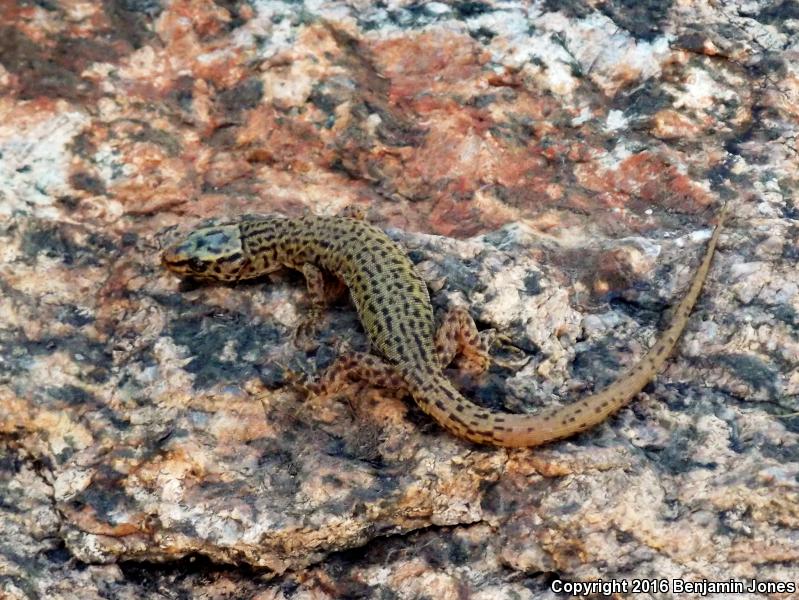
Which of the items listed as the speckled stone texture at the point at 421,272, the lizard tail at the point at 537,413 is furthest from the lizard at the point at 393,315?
the speckled stone texture at the point at 421,272

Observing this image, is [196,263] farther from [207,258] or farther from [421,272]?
[421,272]

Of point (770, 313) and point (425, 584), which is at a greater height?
point (770, 313)

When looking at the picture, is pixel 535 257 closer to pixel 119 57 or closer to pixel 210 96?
pixel 210 96

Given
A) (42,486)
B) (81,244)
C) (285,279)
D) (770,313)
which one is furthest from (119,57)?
(770,313)

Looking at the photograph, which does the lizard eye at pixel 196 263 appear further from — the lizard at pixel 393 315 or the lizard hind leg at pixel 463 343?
the lizard hind leg at pixel 463 343

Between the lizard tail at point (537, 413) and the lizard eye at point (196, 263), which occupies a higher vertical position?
the lizard tail at point (537, 413)

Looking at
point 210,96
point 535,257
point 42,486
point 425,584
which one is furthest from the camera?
point 210,96

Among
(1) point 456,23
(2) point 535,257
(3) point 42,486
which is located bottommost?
(3) point 42,486
